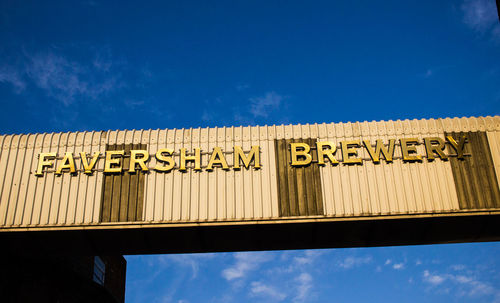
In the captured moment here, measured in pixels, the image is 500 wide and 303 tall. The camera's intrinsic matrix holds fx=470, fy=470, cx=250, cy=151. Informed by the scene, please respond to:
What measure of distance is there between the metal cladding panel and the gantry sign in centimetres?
4

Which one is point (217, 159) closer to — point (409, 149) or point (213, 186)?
point (213, 186)

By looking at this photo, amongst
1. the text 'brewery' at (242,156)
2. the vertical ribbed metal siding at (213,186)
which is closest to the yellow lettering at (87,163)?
the text 'brewery' at (242,156)

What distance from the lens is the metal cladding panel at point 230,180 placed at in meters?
18.1

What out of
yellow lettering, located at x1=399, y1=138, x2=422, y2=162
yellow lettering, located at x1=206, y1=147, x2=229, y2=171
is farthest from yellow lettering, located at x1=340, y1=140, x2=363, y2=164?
yellow lettering, located at x1=206, y1=147, x2=229, y2=171

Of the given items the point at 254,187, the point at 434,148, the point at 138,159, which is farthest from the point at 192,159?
the point at 434,148

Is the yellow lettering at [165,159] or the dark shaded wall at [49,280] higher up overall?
the yellow lettering at [165,159]

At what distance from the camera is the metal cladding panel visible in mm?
18094

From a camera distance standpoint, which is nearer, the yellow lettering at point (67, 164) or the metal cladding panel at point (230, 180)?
the metal cladding panel at point (230, 180)

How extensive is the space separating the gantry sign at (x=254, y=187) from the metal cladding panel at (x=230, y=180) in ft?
0.14

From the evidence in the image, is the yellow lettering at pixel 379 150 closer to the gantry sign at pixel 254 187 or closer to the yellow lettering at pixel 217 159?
the gantry sign at pixel 254 187

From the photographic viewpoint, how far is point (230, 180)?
1875 centimetres

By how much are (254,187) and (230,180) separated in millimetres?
1001

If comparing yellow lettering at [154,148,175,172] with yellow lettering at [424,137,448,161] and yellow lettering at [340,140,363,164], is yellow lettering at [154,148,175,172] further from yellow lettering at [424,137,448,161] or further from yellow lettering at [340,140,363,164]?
yellow lettering at [424,137,448,161]

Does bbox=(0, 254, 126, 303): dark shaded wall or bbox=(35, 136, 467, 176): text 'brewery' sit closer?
bbox=(35, 136, 467, 176): text 'brewery'
